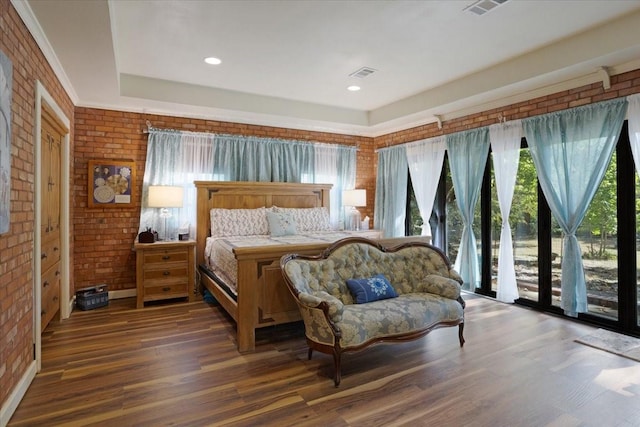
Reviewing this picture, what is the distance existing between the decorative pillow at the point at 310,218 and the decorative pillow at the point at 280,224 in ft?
Result: 0.84

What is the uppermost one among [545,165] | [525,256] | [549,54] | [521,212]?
[549,54]

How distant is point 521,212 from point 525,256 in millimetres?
539

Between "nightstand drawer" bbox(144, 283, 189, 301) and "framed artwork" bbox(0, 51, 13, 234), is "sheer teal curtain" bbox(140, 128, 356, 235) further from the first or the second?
"framed artwork" bbox(0, 51, 13, 234)

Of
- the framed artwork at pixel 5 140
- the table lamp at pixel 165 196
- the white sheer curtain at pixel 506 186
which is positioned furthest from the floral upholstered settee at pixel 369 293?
the table lamp at pixel 165 196

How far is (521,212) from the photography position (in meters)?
4.38

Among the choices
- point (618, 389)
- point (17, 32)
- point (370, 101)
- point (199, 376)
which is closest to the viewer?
point (17, 32)

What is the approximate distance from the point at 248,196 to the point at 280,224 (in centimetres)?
77

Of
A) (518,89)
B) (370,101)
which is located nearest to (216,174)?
(370,101)

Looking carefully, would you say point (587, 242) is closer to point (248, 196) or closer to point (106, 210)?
point (248, 196)

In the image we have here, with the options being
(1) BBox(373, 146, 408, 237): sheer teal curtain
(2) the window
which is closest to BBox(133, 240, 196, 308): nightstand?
(1) BBox(373, 146, 408, 237): sheer teal curtain

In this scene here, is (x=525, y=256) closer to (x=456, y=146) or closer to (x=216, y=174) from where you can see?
(x=456, y=146)

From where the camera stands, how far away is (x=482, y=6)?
2.76 metres

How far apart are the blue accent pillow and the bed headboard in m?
2.64

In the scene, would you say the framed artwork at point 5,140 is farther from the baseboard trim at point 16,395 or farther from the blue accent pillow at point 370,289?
the blue accent pillow at point 370,289
